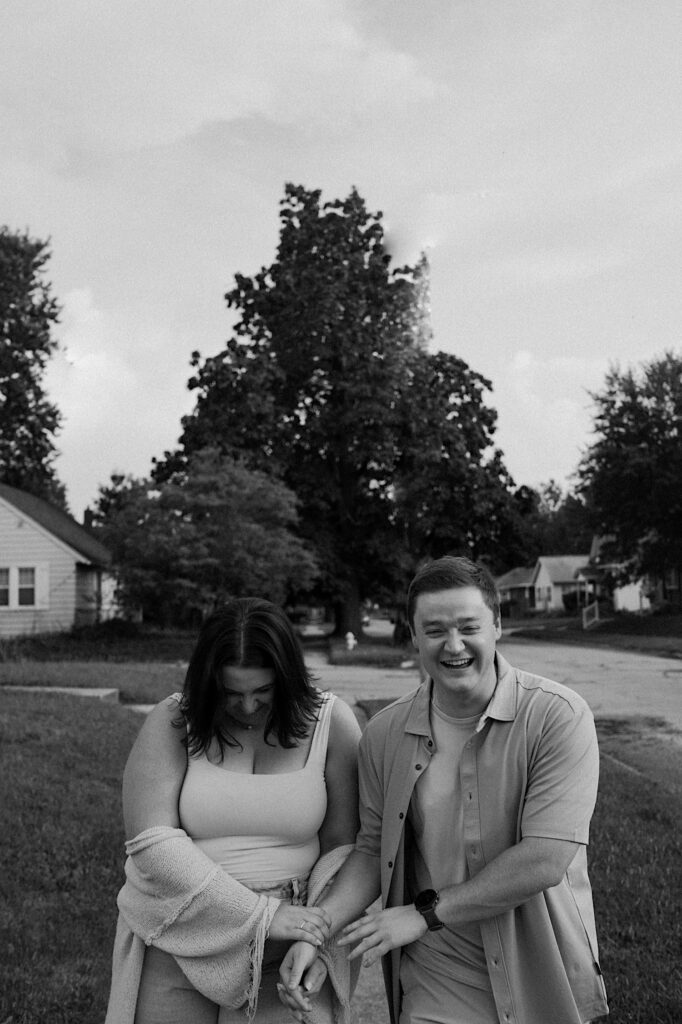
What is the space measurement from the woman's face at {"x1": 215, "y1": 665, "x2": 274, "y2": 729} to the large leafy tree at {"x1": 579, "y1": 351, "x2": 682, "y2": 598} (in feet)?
129

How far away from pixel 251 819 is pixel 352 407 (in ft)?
115

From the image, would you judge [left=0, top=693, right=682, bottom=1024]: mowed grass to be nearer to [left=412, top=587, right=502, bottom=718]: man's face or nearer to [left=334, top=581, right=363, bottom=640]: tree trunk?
[left=412, top=587, right=502, bottom=718]: man's face

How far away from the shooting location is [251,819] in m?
3.12

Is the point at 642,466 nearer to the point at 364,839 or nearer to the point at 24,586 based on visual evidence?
the point at 24,586

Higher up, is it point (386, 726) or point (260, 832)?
point (386, 726)

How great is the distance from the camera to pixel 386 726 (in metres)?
3.24

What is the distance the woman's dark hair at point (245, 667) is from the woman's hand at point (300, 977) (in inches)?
23.1

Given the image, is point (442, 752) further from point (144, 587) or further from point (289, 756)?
point (144, 587)

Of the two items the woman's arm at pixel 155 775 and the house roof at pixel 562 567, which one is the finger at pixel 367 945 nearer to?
the woman's arm at pixel 155 775

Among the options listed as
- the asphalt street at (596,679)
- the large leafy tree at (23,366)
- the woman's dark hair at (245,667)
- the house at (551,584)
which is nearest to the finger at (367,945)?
the woman's dark hair at (245,667)

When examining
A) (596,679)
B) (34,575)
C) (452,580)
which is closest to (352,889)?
(452,580)

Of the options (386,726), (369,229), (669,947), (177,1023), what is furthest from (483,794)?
(369,229)

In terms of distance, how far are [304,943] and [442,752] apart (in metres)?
0.66

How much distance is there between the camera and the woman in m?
2.98
